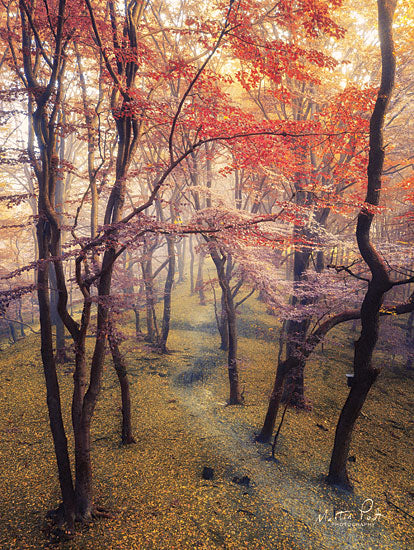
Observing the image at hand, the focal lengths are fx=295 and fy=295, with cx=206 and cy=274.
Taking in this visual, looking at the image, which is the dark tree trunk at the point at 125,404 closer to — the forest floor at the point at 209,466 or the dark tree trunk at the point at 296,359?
the forest floor at the point at 209,466

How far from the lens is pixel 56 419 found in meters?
5.54

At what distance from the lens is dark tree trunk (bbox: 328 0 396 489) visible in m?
5.86

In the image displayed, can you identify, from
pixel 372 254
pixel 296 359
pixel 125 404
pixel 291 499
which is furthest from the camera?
pixel 125 404

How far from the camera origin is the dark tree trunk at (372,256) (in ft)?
19.2

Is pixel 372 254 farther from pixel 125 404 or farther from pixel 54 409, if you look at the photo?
pixel 125 404

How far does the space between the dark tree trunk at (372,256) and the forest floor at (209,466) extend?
4.89 ft

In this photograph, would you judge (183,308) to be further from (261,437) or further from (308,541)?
(308,541)

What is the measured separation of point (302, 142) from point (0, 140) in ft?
52.1

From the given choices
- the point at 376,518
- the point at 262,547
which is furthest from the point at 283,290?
the point at 262,547

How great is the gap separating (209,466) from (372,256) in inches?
253

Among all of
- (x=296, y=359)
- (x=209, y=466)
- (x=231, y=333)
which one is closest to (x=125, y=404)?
(x=209, y=466)

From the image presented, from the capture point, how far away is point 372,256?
6375mm
